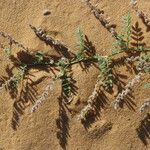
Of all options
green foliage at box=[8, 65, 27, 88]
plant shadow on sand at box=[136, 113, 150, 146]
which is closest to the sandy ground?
plant shadow on sand at box=[136, 113, 150, 146]

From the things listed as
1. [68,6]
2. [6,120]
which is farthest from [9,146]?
[68,6]

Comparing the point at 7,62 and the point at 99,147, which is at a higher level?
the point at 7,62

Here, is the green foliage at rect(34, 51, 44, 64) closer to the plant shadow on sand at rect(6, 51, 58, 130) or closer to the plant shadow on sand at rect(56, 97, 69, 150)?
the plant shadow on sand at rect(6, 51, 58, 130)

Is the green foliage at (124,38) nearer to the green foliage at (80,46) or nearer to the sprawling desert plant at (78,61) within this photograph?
the sprawling desert plant at (78,61)

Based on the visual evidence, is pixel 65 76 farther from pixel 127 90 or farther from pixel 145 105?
pixel 145 105

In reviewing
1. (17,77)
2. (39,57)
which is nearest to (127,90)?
(39,57)

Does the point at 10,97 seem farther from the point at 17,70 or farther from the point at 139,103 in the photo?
the point at 139,103

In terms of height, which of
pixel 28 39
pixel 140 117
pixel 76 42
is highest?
pixel 28 39
